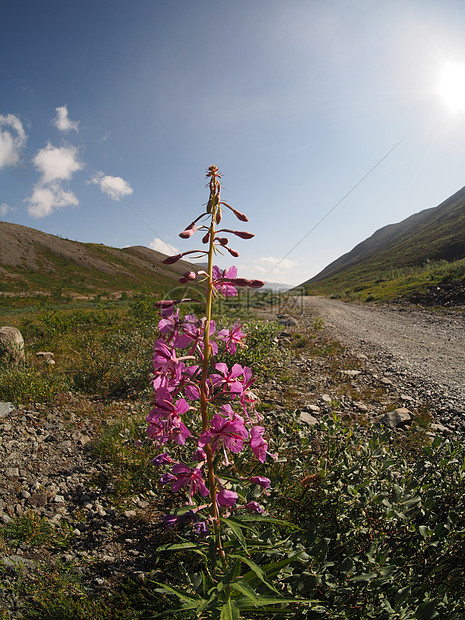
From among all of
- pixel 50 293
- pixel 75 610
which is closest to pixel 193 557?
pixel 75 610

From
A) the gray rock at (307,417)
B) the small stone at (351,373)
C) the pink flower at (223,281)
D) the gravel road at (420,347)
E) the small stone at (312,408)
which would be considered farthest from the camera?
the small stone at (351,373)

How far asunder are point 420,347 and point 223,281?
1095 centimetres

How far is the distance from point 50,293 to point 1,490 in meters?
60.3

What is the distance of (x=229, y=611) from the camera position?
66.9 inches

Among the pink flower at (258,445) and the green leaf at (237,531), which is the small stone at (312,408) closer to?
the pink flower at (258,445)

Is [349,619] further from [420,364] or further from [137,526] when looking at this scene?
[420,364]

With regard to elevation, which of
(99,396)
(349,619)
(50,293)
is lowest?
(349,619)

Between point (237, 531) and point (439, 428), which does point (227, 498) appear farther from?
point (439, 428)

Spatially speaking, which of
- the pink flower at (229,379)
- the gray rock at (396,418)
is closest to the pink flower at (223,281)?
the pink flower at (229,379)

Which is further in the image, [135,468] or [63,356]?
[63,356]

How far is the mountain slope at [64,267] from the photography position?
6456 cm

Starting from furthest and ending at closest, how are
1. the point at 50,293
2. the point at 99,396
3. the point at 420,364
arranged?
the point at 50,293 → the point at 420,364 → the point at 99,396

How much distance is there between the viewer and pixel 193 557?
10.3ft

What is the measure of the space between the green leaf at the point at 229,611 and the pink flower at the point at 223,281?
1.91 m
